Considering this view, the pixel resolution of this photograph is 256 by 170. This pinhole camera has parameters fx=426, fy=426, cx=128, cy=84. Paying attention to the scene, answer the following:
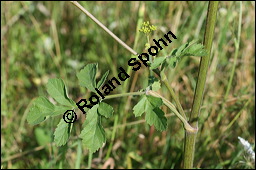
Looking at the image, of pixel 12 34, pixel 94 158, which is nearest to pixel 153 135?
pixel 94 158

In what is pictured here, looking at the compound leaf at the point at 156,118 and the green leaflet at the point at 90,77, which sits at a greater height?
the green leaflet at the point at 90,77

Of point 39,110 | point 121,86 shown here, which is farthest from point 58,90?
point 121,86

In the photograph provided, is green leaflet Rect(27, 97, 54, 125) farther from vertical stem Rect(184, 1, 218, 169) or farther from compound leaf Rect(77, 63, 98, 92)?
vertical stem Rect(184, 1, 218, 169)

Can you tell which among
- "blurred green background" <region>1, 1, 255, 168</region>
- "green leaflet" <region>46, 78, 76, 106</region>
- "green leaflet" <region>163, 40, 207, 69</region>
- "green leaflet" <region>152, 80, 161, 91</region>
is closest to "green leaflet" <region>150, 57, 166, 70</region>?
"green leaflet" <region>163, 40, 207, 69</region>

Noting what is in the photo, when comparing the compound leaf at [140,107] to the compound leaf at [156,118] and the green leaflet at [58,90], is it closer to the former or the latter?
the compound leaf at [156,118]

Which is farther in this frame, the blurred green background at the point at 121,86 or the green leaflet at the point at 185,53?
the blurred green background at the point at 121,86

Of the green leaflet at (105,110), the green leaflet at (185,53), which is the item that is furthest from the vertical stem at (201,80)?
the green leaflet at (105,110)

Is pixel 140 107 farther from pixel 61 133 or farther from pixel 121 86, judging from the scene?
pixel 121 86
